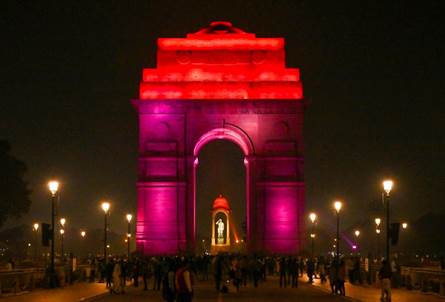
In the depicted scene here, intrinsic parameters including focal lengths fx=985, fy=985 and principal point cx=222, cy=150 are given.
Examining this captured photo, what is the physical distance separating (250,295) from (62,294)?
814cm

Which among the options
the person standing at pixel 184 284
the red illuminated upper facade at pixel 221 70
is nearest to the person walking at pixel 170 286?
the person standing at pixel 184 284

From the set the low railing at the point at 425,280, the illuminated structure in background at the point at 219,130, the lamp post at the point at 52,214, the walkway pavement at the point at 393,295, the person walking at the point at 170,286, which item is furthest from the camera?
the illuminated structure in background at the point at 219,130

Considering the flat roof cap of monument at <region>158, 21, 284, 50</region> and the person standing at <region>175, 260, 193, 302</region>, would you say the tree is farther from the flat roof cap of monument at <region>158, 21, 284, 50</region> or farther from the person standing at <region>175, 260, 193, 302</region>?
the person standing at <region>175, 260, 193, 302</region>

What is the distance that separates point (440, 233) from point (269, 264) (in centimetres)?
A: 9019

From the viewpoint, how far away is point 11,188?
302 ft

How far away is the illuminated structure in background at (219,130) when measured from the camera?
79438 millimetres

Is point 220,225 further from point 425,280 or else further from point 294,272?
point 425,280

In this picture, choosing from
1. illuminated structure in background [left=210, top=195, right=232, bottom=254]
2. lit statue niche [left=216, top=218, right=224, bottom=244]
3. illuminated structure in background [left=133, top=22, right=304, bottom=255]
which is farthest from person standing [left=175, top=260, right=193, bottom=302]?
lit statue niche [left=216, top=218, right=224, bottom=244]

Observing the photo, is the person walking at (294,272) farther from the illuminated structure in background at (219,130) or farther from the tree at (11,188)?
the tree at (11,188)

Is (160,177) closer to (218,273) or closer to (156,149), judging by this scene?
(156,149)

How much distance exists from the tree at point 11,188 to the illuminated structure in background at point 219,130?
17.5 metres

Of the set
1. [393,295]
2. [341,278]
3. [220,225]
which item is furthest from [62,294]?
[220,225]

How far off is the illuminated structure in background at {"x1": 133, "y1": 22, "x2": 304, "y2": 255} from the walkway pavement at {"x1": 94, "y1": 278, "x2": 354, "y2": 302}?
95.1 ft

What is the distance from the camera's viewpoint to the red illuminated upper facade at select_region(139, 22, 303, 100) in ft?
264
